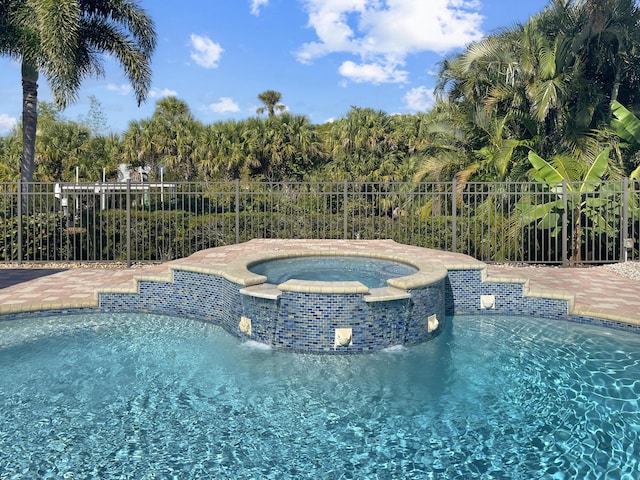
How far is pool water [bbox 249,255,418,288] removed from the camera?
8055mm

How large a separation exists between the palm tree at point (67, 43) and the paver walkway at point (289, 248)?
15.7ft

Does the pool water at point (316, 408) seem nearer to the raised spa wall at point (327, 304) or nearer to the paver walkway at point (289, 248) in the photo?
the raised spa wall at point (327, 304)

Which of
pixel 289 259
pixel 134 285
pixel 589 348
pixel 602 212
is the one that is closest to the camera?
pixel 589 348

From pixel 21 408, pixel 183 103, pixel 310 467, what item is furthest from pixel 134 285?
pixel 183 103

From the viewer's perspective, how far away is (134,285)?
8.20 m

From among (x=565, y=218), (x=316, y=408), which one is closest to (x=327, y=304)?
(x=316, y=408)

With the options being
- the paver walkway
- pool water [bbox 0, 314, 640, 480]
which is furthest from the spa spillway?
the paver walkway

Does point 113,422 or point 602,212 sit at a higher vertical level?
point 602,212

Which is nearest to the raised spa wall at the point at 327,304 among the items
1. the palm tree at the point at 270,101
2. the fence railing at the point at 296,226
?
the fence railing at the point at 296,226

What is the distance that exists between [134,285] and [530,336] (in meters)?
6.42

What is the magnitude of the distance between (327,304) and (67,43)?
10234 millimetres

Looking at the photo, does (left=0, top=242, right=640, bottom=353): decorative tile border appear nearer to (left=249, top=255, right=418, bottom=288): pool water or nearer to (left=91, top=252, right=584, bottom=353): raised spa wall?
(left=91, top=252, right=584, bottom=353): raised spa wall

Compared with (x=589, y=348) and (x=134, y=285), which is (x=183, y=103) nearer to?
(x=134, y=285)

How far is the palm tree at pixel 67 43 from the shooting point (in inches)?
459
